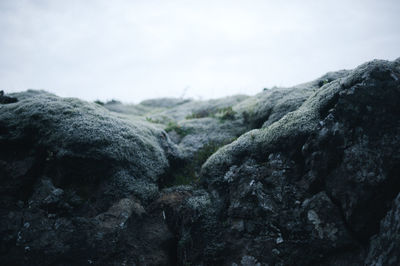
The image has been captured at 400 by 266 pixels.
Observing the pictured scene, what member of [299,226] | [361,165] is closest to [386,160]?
[361,165]

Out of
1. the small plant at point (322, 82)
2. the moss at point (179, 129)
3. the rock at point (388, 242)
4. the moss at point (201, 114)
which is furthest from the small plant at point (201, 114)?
the rock at point (388, 242)

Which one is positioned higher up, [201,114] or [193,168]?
[201,114]

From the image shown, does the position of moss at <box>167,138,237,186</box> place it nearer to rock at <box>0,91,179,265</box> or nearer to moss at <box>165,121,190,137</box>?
rock at <box>0,91,179,265</box>

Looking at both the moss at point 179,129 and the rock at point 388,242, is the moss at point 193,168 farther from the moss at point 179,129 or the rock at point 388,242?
the rock at point 388,242

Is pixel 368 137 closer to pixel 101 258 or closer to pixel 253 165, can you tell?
pixel 253 165

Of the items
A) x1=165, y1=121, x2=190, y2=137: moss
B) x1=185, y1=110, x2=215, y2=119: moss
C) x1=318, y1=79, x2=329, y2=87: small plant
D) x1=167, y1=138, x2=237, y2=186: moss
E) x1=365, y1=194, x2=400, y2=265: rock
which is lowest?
x1=365, y1=194, x2=400, y2=265: rock

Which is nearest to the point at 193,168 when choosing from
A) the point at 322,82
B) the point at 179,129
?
the point at 179,129

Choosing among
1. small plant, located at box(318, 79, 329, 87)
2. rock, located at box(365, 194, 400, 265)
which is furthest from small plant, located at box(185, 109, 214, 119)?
rock, located at box(365, 194, 400, 265)

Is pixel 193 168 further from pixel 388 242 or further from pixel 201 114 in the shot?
pixel 201 114

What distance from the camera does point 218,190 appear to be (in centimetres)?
846

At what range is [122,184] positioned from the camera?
8.40m

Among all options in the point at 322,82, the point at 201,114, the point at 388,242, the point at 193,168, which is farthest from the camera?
the point at 201,114

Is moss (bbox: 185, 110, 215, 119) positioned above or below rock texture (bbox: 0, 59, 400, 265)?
above

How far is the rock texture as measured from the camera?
19.4 feet
